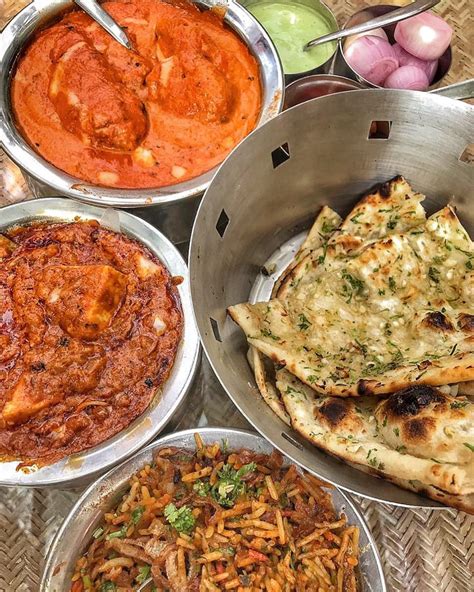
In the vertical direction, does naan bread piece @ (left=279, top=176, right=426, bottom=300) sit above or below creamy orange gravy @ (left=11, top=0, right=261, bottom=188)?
below

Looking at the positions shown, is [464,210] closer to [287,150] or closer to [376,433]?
[287,150]

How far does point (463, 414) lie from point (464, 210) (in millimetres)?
1118

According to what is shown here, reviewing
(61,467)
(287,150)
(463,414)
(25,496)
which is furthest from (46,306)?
(463,414)

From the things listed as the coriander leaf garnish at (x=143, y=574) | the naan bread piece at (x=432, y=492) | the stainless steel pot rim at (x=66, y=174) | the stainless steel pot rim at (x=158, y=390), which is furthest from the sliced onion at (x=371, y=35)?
the coriander leaf garnish at (x=143, y=574)

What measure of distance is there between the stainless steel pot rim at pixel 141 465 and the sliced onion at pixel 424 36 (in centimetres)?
213

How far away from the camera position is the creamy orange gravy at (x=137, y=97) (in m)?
2.61

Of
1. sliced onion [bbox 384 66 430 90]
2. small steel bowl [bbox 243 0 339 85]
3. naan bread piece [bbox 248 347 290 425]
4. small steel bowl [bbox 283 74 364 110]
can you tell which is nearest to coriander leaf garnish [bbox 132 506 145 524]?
naan bread piece [bbox 248 347 290 425]

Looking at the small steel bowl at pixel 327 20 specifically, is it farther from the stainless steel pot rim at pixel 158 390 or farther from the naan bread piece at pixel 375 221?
the stainless steel pot rim at pixel 158 390

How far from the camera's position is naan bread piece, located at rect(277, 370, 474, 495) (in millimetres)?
1692

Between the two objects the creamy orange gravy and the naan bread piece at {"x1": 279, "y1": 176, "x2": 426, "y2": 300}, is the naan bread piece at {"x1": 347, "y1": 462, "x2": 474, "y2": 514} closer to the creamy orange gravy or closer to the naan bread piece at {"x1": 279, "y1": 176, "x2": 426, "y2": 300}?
the naan bread piece at {"x1": 279, "y1": 176, "x2": 426, "y2": 300}

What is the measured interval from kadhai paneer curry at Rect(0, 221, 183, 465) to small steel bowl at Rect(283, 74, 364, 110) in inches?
48.7

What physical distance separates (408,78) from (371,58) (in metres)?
0.22

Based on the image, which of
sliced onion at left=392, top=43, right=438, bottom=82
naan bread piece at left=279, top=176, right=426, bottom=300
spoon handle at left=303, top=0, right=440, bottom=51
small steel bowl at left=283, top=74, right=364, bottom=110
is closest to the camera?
naan bread piece at left=279, top=176, right=426, bottom=300

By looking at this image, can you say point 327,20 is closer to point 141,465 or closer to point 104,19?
point 104,19
